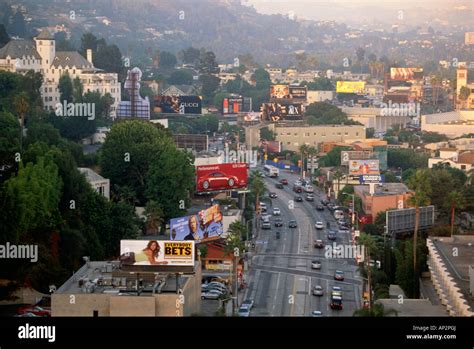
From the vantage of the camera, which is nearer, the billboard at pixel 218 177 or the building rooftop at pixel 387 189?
the billboard at pixel 218 177

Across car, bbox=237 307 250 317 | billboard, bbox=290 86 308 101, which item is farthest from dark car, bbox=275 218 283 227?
billboard, bbox=290 86 308 101

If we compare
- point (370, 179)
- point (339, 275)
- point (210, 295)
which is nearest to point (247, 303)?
point (210, 295)

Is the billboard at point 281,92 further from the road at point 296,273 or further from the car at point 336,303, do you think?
the car at point 336,303

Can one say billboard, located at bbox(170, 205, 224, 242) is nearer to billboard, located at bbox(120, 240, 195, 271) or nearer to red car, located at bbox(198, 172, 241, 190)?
red car, located at bbox(198, 172, 241, 190)

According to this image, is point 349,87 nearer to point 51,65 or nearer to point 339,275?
point 51,65

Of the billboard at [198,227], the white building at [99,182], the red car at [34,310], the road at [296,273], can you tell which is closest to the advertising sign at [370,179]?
the road at [296,273]

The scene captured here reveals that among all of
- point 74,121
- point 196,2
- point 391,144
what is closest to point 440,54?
point 196,2
